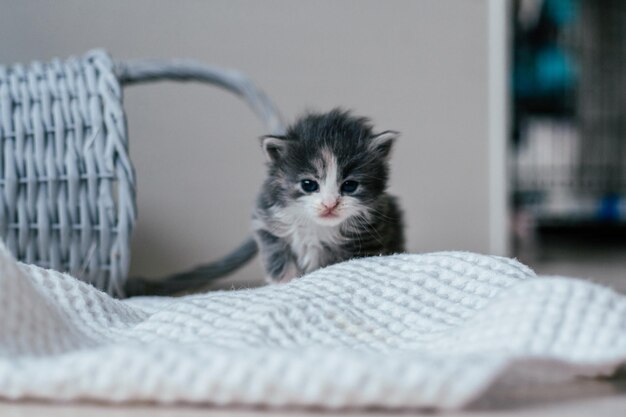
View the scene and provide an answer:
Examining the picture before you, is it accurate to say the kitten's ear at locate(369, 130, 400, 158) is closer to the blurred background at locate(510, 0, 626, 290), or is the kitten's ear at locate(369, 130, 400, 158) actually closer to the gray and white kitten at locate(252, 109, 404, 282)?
the gray and white kitten at locate(252, 109, 404, 282)

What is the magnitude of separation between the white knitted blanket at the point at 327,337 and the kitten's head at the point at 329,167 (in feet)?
0.59

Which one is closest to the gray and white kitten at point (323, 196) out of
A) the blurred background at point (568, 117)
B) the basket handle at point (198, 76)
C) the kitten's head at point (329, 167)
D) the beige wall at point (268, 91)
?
the kitten's head at point (329, 167)

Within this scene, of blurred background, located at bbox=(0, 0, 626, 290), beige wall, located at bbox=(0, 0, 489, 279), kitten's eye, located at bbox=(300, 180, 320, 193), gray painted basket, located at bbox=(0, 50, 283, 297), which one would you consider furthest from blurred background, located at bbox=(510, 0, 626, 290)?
gray painted basket, located at bbox=(0, 50, 283, 297)

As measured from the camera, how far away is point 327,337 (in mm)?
740

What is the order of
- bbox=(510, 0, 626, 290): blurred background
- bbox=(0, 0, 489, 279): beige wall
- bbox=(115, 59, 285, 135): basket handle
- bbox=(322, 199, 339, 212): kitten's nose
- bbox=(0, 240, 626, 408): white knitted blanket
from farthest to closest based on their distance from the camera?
1. bbox=(510, 0, 626, 290): blurred background
2. bbox=(0, 0, 489, 279): beige wall
3. bbox=(115, 59, 285, 135): basket handle
4. bbox=(322, 199, 339, 212): kitten's nose
5. bbox=(0, 240, 626, 408): white knitted blanket

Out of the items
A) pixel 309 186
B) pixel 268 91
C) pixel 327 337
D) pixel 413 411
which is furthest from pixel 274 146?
pixel 268 91

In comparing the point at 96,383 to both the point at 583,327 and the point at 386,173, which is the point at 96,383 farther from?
the point at 386,173

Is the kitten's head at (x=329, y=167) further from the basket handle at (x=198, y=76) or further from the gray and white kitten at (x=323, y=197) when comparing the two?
the basket handle at (x=198, y=76)

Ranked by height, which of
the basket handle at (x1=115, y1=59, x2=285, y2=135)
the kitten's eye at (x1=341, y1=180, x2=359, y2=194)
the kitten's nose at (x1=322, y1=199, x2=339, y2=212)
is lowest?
the kitten's nose at (x1=322, y1=199, x2=339, y2=212)

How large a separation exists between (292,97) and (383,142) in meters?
0.85

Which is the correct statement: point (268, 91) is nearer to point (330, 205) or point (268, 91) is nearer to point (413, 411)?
point (330, 205)

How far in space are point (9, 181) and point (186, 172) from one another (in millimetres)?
748

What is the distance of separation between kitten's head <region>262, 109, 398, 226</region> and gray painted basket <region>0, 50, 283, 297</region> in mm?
256

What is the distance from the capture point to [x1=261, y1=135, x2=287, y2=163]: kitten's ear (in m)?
1.15
